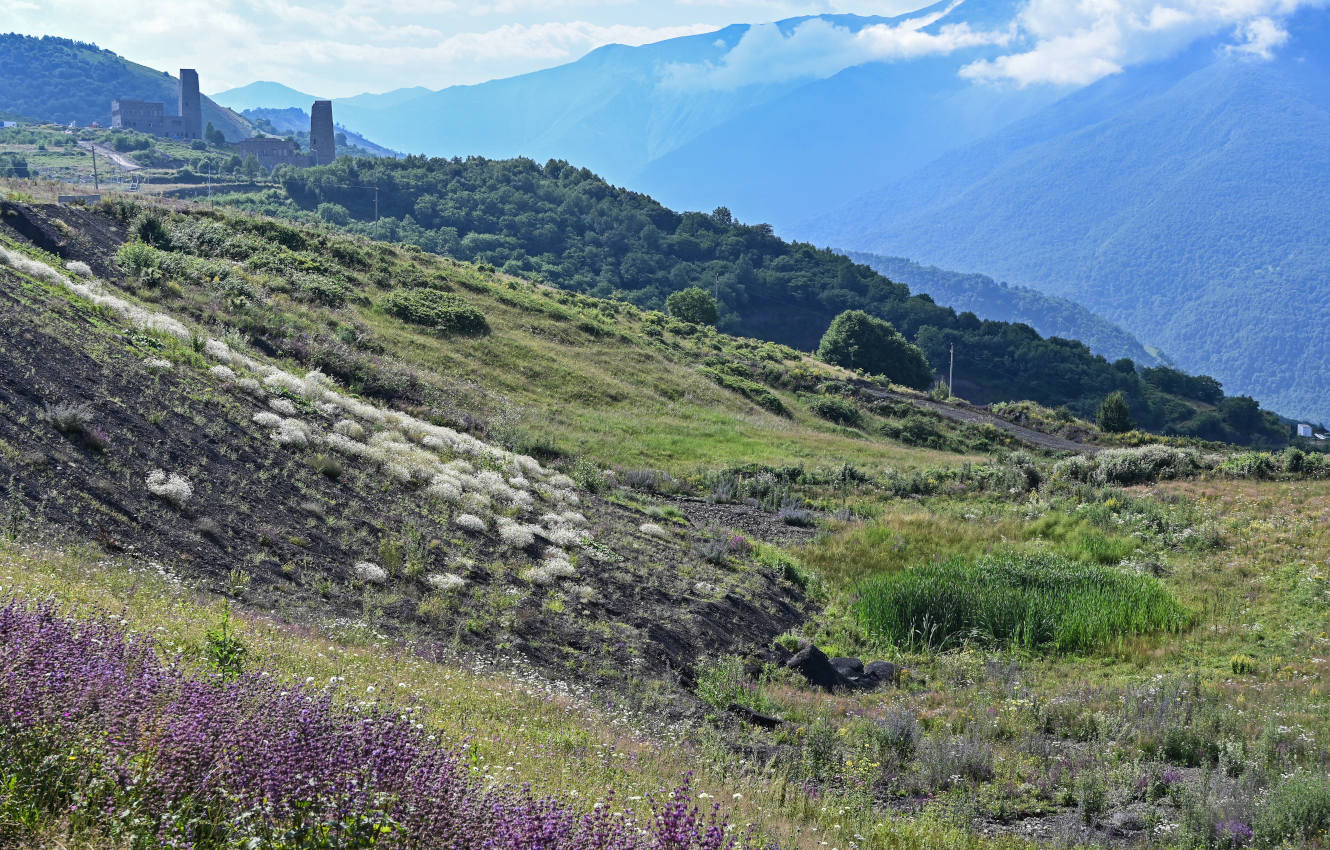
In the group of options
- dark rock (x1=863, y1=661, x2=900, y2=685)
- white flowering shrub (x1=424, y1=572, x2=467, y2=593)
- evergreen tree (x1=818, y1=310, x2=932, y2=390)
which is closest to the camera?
white flowering shrub (x1=424, y1=572, x2=467, y2=593)

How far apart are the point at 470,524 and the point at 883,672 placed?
749cm

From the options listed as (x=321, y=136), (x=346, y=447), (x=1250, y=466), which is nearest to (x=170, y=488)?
(x=346, y=447)

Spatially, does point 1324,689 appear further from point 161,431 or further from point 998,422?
point 998,422

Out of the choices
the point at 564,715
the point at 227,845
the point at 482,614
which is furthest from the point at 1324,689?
the point at 227,845

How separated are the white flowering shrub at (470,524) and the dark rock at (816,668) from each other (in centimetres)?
588

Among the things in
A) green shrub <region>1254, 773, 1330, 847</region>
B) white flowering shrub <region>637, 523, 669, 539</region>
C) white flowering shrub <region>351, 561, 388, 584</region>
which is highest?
green shrub <region>1254, 773, 1330, 847</region>

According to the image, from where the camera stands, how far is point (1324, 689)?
499 inches

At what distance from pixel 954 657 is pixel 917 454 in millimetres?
30442

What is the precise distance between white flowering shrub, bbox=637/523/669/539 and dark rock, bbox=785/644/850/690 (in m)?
7.01

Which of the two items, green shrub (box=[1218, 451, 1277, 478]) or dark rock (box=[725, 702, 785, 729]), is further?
green shrub (box=[1218, 451, 1277, 478])

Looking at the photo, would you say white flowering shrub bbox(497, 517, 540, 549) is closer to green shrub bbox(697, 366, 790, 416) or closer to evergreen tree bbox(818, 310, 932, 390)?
green shrub bbox(697, 366, 790, 416)

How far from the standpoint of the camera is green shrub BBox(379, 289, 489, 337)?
43.3 meters

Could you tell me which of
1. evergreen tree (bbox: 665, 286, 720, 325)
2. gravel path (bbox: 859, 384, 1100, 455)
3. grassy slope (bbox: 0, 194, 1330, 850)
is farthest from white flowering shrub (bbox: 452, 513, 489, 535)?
evergreen tree (bbox: 665, 286, 720, 325)

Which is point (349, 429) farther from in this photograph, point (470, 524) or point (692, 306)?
point (692, 306)
